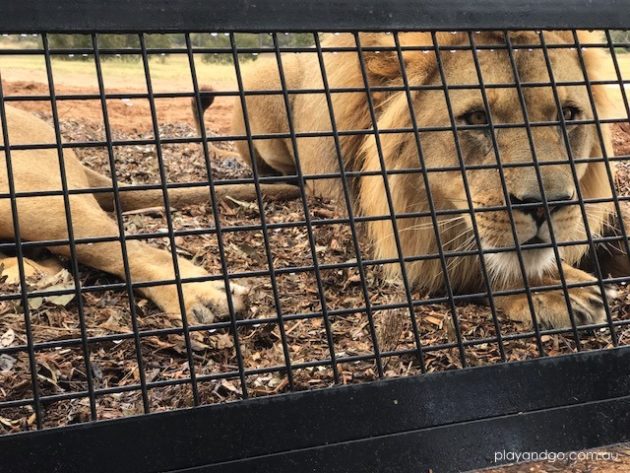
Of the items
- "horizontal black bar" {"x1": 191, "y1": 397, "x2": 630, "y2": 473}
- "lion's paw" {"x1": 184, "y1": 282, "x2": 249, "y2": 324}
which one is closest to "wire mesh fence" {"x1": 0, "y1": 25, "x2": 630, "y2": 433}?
"lion's paw" {"x1": 184, "y1": 282, "x2": 249, "y2": 324}

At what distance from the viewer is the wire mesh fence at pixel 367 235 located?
66.3 inches

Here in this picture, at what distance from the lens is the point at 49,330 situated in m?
2.27

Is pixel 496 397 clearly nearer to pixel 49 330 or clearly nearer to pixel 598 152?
pixel 49 330

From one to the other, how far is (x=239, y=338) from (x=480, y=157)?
Answer: 100cm

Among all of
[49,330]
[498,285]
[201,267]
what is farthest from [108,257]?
[498,285]

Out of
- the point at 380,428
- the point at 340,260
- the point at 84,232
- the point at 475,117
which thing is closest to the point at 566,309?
the point at 475,117

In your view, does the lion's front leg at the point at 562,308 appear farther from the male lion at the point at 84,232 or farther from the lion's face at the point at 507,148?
the male lion at the point at 84,232

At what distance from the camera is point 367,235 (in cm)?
317

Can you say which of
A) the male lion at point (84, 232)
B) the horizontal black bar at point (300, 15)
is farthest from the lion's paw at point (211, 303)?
the horizontal black bar at point (300, 15)

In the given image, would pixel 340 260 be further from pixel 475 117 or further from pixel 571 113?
pixel 571 113

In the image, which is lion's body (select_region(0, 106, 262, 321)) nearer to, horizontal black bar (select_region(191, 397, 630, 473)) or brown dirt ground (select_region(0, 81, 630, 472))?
brown dirt ground (select_region(0, 81, 630, 472))

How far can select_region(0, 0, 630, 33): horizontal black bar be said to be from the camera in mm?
1399

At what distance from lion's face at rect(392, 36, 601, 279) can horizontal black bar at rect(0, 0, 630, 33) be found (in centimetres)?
Result: 50

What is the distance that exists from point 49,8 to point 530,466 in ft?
4.01
